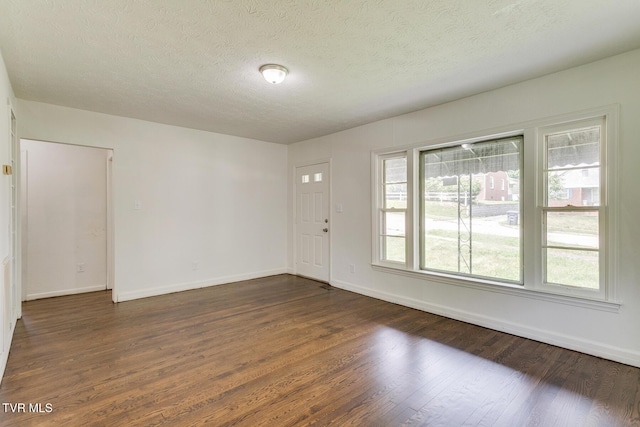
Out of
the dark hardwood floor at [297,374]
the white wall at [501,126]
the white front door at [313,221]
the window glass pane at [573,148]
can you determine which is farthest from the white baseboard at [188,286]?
the window glass pane at [573,148]

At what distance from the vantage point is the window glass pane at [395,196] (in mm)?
4074

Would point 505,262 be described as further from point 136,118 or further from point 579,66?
point 136,118

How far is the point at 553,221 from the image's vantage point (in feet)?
9.32

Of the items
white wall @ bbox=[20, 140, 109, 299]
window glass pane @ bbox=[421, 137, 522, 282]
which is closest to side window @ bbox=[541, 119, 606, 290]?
window glass pane @ bbox=[421, 137, 522, 282]

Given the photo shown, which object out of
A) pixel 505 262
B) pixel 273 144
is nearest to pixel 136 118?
pixel 273 144

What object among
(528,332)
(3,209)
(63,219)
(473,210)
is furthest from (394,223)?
(63,219)

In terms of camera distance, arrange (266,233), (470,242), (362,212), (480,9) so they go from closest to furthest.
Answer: (480,9) → (470,242) → (362,212) → (266,233)

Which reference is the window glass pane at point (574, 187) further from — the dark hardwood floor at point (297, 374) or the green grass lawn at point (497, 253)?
the dark hardwood floor at point (297, 374)

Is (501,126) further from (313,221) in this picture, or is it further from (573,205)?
(313,221)

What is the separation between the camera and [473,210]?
349 centimetres

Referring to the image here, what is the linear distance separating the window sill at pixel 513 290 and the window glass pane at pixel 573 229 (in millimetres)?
463

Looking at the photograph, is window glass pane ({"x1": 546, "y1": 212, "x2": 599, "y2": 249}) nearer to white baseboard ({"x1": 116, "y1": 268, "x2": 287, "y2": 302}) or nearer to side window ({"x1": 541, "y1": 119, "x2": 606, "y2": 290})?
side window ({"x1": 541, "y1": 119, "x2": 606, "y2": 290})

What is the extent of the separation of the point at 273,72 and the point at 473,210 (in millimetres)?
2592

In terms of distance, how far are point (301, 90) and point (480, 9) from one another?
5.67 feet
